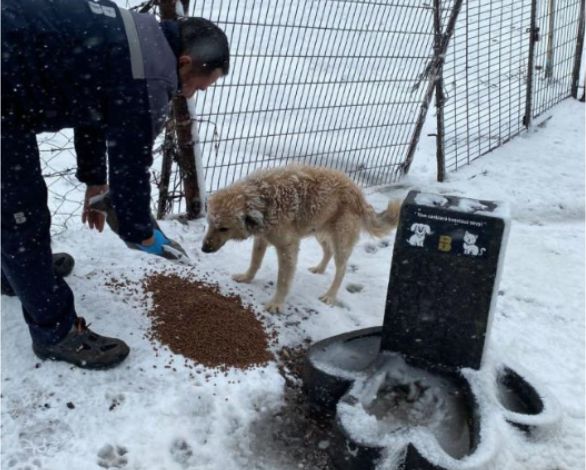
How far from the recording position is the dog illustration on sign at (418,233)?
3.52 metres

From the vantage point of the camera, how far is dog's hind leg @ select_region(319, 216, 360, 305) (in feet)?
15.0

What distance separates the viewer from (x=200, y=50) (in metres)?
2.94

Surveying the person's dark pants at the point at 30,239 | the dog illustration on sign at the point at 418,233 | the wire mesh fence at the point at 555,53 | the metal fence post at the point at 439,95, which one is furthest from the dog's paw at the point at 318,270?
the wire mesh fence at the point at 555,53

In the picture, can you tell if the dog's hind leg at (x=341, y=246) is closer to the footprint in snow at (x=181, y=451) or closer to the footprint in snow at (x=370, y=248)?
the footprint in snow at (x=370, y=248)

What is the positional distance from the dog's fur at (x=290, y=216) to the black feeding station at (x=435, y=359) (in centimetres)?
88

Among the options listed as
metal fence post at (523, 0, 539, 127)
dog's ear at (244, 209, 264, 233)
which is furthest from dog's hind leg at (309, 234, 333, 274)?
metal fence post at (523, 0, 539, 127)

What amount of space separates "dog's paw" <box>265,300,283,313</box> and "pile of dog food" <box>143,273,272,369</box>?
197 mm

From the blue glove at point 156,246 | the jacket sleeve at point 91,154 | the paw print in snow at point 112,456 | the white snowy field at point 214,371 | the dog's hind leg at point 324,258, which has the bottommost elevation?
the paw print in snow at point 112,456

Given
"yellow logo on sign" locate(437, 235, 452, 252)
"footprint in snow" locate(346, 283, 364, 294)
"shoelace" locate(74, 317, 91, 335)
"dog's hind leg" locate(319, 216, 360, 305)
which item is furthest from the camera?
"footprint in snow" locate(346, 283, 364, 294)

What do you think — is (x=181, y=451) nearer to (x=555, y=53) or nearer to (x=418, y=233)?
(x=418, y=233)

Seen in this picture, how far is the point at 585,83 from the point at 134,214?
8882 mm

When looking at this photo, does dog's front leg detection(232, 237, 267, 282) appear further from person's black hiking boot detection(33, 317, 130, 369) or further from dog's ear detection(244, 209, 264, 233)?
person's black hiking boot detection(33, 317, 130, 369)

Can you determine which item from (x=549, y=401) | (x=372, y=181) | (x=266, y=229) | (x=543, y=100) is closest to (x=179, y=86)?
(x=266, y=229)

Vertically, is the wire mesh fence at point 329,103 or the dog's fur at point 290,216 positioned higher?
the wire mesh fence at point 329,103
